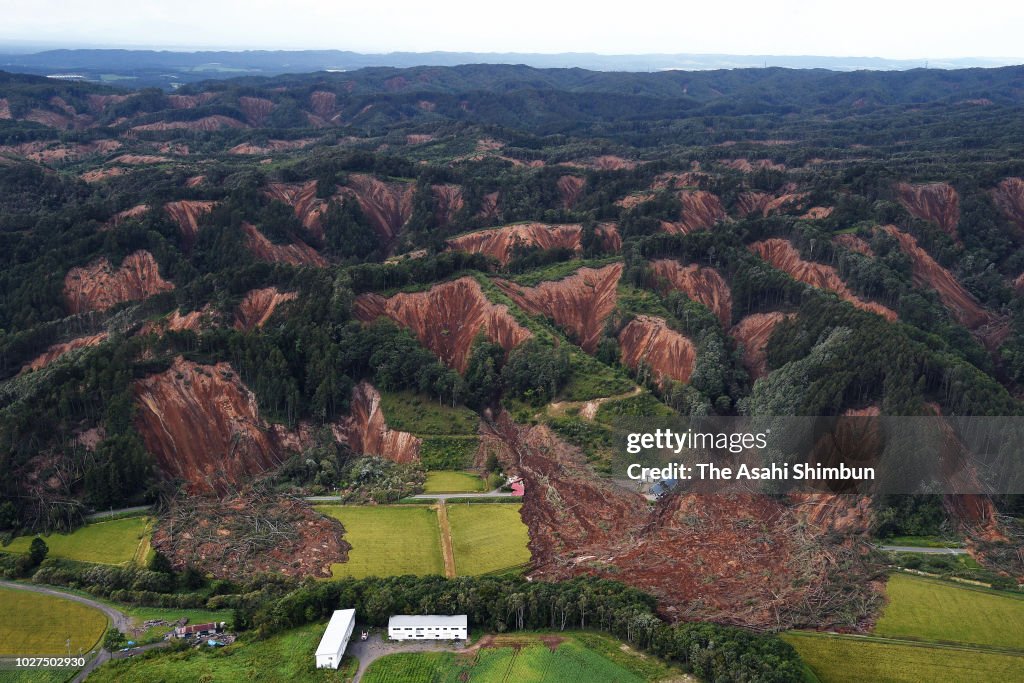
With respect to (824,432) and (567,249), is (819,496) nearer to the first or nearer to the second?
(824,432)

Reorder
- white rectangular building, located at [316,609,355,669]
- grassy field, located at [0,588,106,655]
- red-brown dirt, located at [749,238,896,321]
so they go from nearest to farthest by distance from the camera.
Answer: white rectangular building, located at [316,609,355,669] → grassy field, located at [0,588,106,655] → red-brown dirt, located at [749,238,896,321]

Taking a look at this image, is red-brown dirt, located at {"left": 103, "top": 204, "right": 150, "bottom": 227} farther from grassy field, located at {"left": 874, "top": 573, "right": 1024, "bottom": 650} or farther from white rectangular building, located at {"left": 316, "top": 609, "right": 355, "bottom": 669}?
grassy field, located at {"left": 874, "top": 573, "right": 1024, "bottom": 650}

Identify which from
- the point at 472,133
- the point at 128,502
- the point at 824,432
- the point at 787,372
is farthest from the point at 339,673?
the point at 472,133

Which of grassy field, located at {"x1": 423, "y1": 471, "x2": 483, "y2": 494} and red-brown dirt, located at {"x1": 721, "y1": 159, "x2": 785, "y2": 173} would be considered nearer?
grassy field, located at {"x1": 423, "y1": 471, "x2": 483, "y2": 494}

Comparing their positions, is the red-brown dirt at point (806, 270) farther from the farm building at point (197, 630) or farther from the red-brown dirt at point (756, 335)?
the farm building at point (197, 630)

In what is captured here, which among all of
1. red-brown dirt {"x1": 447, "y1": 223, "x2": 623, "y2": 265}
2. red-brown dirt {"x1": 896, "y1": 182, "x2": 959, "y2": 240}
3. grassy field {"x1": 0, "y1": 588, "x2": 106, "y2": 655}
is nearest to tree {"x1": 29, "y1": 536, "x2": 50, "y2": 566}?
grassy field {"x1": 0, "y1": 588, "x2": 106, "y2": 655}

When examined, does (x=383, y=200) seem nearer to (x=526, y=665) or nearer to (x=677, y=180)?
(x=677, y=180)
